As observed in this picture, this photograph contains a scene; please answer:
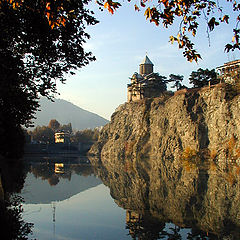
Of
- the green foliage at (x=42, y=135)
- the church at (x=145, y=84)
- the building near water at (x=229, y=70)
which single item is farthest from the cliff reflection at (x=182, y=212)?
the green foliage at (x=42, y=135)

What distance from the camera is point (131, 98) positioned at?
377 feet

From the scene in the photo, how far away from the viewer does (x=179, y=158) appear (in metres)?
67.2

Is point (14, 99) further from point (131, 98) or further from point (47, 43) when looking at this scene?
point (131, 98)

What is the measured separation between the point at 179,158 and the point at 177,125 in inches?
391

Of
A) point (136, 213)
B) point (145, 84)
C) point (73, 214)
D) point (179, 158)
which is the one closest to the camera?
point (136, 213)

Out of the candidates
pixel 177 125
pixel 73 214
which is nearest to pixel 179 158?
pixel 177 125

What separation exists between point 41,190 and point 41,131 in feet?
514

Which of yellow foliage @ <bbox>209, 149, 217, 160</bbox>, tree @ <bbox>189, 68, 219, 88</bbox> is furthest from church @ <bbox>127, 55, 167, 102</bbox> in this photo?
yellow foliage @ <bbox>209, 149, 217, 160</bbox>

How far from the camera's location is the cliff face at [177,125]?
60.5 m

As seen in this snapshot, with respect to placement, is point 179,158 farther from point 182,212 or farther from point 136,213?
point 136,213

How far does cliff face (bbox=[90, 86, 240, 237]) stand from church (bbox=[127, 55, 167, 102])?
664 centimetres

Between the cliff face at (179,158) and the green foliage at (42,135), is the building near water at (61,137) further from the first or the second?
the cliff face at (179,158)

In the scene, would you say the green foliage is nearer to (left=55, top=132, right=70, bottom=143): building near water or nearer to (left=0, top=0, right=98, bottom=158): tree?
(left=55, top=132, right=70, bottom=143): building near water

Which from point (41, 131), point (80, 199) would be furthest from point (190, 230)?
point (41, 131)
